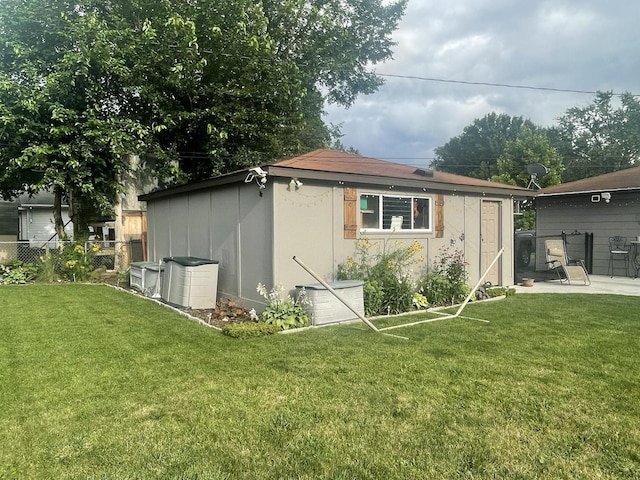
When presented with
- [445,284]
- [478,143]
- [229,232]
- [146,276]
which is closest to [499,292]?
[445,284]

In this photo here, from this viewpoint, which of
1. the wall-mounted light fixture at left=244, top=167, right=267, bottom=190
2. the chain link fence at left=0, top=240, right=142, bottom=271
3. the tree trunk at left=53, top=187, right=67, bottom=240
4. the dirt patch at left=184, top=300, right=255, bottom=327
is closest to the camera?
the wall-mounted light fixture at left=244, top=167, right=267, bottom=190

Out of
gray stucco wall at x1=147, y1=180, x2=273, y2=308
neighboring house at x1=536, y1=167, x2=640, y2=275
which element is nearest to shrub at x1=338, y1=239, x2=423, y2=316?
gray stucco wall at x1=147, y1=180, x2=273, y2=308

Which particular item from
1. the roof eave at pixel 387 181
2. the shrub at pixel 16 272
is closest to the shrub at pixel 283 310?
the roof eave at pixel 387 181

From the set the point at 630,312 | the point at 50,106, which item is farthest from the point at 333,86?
the point at 630,312

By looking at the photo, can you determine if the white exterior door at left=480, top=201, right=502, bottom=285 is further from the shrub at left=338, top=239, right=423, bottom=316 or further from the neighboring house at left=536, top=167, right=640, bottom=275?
the shrub at left=338, top=239, right=423, bottom=316

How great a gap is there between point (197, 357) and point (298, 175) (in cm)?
319

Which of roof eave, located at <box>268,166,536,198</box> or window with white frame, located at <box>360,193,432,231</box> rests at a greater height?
roof eave, located at <box>268,166,536,198</box>

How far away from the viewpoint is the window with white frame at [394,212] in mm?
7934

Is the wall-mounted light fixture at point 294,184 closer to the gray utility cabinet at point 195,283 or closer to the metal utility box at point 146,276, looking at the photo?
the gray utility cabinet at point 195,283

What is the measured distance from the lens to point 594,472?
2.47 meters

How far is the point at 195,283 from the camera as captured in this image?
748cm

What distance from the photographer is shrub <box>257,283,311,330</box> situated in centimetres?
616

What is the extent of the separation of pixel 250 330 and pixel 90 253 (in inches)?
340

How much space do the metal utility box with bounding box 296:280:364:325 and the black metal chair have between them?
874 cm
